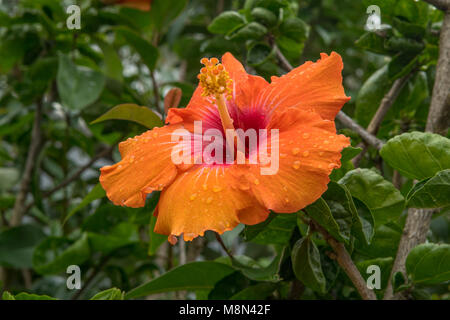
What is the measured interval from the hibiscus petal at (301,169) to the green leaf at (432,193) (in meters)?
0.13

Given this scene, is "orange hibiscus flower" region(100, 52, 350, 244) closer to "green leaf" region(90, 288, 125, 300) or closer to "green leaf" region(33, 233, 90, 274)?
"green leaf" region(90, 288, 125, 300)

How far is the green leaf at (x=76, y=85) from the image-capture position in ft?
4.30

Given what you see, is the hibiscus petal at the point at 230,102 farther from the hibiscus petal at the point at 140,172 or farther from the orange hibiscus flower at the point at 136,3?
the orange hibiscus flower at the point at 136,3

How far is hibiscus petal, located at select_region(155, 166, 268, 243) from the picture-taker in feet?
1.92

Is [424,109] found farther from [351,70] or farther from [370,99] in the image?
[351,70]

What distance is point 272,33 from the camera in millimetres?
1052

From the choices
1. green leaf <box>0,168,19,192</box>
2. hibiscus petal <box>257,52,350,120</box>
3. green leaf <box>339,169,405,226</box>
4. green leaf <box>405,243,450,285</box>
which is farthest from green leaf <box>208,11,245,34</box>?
green leaf <box>0,168,19,192</box>

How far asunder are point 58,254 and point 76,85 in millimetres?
482

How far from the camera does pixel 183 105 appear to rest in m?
1.22

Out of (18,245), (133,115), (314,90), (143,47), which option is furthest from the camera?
(18,245)

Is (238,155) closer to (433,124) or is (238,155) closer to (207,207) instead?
(207,207)

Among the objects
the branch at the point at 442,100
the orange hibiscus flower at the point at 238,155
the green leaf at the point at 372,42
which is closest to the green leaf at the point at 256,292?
the orange hibiscus flower at the point at 238,155

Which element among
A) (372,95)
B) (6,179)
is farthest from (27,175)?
(372,95)
